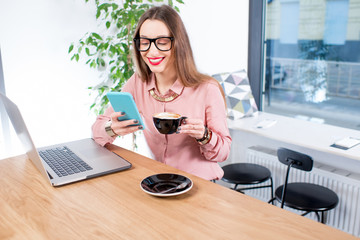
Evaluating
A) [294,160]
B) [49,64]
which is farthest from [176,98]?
[49,64]

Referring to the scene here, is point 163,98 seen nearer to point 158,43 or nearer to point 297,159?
point 158,43

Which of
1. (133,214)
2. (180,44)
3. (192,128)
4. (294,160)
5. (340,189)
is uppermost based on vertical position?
(180,44)

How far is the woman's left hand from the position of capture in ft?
4.20

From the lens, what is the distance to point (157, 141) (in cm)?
165

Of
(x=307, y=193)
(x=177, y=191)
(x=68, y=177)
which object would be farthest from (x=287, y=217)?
(x=307, y=193)

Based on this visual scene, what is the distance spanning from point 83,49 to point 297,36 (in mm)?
1707

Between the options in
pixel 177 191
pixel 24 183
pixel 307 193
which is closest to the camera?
pixel 177 191

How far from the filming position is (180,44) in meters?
1.53

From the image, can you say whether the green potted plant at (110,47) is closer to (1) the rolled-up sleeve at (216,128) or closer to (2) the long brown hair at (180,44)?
(2) the long brown hair at (180,44)

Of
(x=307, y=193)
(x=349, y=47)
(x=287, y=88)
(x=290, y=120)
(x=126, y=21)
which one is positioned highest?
(x=126, y=21)

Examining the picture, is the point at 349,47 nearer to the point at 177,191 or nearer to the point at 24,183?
the point at 177,191

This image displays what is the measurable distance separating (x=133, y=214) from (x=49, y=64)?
169 centimetres

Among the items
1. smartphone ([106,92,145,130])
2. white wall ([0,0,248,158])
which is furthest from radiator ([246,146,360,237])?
smartphone ([106,92,145,130])

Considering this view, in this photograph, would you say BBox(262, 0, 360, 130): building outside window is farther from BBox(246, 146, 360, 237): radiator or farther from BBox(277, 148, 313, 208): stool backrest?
BBox(277, 148, 313, 208): stool backrest
